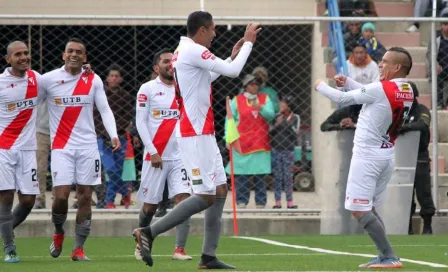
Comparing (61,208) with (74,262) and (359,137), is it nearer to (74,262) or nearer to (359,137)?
(74,262)

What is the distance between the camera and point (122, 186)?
18125mm

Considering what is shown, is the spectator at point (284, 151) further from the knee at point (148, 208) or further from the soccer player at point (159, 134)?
the knee at point (148, 208)

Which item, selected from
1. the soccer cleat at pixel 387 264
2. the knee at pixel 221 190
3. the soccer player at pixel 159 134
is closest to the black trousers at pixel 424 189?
the soccer player at pixel 159 134

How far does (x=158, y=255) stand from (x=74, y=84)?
1.94m

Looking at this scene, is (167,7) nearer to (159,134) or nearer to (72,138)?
(159,134)

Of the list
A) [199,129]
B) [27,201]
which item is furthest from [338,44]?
[199,129]

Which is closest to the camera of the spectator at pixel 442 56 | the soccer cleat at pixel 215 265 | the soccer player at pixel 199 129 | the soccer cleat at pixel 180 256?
the soccer player at pixel 199 129

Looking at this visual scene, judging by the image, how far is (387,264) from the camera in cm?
1080

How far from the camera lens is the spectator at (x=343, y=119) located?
1694cm

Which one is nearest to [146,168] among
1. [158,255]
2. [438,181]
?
[158,255]

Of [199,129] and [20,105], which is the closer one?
[199,129]

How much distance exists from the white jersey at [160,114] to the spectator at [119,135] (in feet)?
14.4

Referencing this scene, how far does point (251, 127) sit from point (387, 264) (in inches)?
306

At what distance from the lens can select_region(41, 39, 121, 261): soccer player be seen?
12.8 meters
